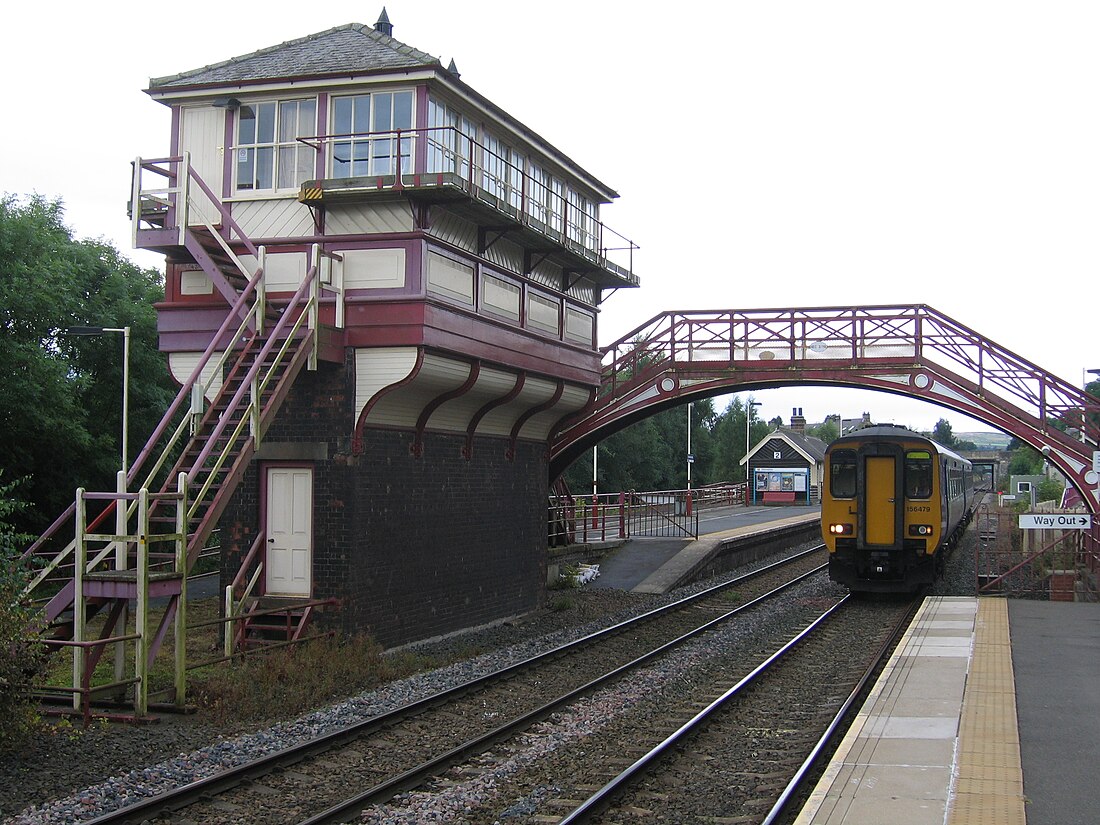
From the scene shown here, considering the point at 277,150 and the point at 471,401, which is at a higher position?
the point at 277,150

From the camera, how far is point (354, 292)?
45.2ft

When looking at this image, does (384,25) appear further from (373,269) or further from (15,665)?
(15,665)

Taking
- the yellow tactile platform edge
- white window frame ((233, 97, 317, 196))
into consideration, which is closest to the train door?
the yellow tactile platform edge

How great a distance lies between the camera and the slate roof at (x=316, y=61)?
14.0m

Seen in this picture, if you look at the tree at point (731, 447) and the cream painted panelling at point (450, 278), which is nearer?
the cream painted panelling at point (450, 278)

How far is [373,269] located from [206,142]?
10.2 ft

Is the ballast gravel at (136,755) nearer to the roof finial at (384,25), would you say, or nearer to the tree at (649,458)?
the roof finial at (384,25)

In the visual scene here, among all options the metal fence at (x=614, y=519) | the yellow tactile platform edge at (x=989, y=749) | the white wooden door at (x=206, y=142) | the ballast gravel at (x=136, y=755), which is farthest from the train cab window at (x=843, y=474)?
the white wooden door at (x=206, y=142)

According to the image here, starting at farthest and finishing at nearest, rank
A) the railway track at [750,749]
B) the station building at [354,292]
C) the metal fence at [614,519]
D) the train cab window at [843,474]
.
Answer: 1. the metal fence at [614,519]
2. the train cab window at [843,474]
3. the station building at [354,292]
4. the railway track at [750,749]

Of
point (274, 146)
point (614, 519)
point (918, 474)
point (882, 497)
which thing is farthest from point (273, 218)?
point (614, 519)

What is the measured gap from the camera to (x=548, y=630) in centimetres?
1681

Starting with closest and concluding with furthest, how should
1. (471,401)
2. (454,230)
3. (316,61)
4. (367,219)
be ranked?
(367,219)
(316,61)
(454,230)
(471,401)

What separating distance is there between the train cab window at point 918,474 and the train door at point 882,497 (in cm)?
20

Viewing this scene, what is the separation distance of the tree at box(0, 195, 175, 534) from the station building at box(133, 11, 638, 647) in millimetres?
8336
